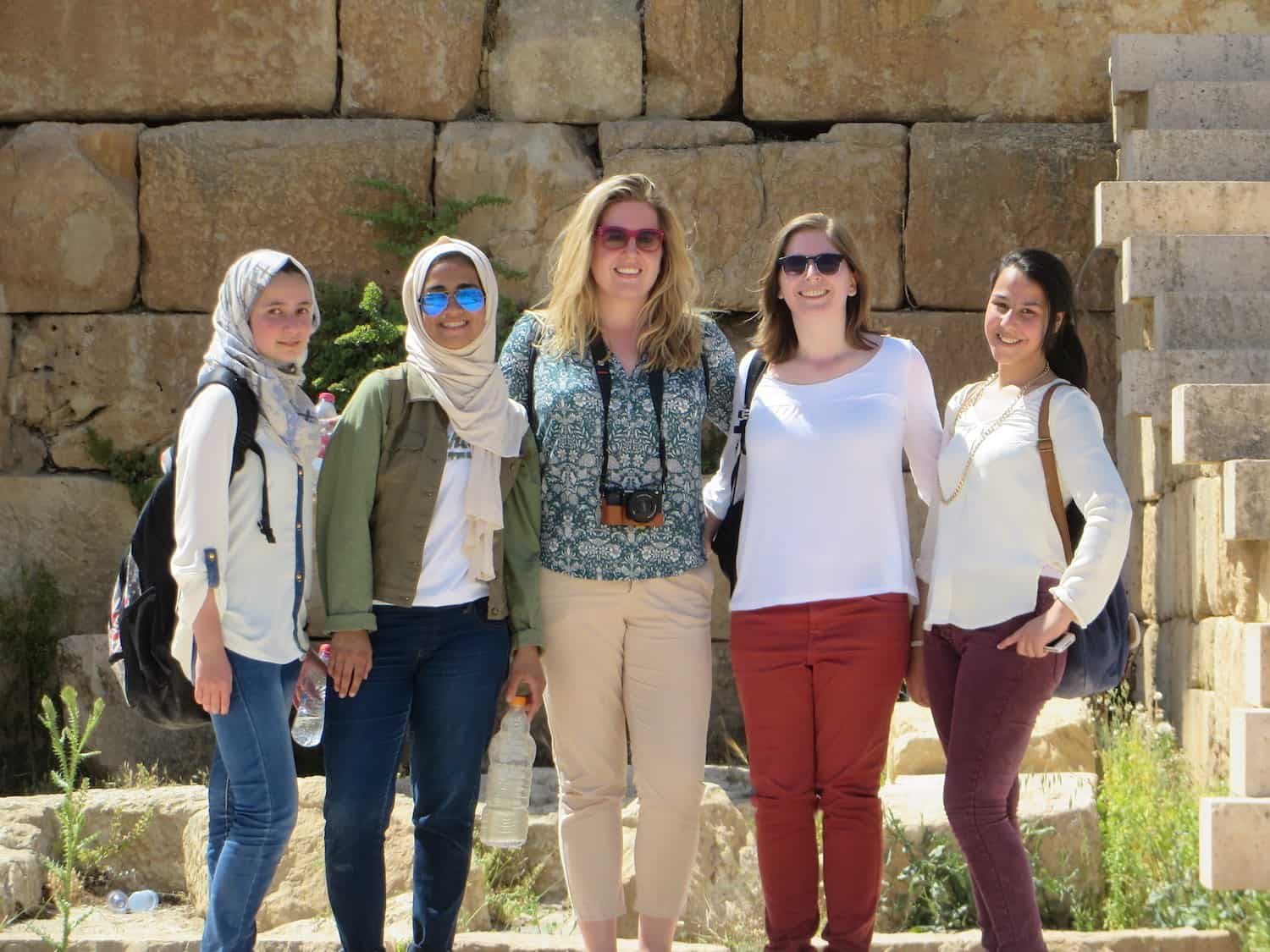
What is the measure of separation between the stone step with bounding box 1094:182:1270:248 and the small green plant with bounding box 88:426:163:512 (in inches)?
186

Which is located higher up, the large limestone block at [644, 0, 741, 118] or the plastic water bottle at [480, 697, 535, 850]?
the large limestone block at [644, 0, 741, 118]

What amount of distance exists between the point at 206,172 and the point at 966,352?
3924mm

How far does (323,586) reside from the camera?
13.5 ft

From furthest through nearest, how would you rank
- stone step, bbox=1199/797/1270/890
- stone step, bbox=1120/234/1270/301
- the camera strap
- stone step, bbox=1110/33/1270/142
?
stone step, bbox=1110/33/1270/142 → stone step, bbox=1120/234/1270/301 → stone step, bbox=1199/797/1270/890 → the camera strap

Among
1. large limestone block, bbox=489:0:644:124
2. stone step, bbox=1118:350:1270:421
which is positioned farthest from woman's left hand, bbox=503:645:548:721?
large limestone block, bbox=489:0:644:124

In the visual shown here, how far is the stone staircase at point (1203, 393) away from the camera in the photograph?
187 inches

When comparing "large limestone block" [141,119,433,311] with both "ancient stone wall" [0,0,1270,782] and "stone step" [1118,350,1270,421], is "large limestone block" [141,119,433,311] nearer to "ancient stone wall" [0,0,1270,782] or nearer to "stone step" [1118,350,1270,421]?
"ancient stone wall" [0,0,1270,782]

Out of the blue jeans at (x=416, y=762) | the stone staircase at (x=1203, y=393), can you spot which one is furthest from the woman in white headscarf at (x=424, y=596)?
the stone staircase at (x=1203, y=393)

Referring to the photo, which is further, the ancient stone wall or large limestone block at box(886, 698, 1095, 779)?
the ancient stone wall

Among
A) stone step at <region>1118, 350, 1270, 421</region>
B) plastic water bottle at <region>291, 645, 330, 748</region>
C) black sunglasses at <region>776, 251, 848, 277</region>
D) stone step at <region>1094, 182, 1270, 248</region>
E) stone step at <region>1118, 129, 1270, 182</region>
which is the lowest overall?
plastic water bottle at <region>291, 645, 330, 748</region>

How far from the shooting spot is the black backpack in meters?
3.92

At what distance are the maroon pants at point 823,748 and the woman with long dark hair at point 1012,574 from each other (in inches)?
7.1

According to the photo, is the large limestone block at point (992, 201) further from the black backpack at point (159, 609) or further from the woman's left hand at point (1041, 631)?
the black backpack at point (159, 609)

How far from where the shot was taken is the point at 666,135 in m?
7.98
